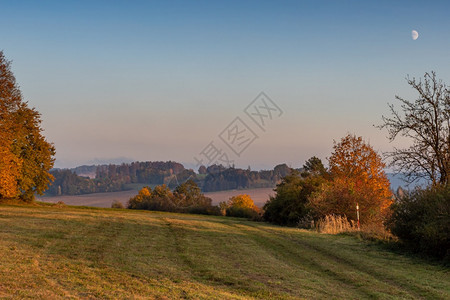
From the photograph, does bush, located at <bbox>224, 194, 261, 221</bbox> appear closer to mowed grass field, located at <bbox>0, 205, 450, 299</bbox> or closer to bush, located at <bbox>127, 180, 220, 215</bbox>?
bush, located at <bbox>127, 180, 220, 215</bbox>

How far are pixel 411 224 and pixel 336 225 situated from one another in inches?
416

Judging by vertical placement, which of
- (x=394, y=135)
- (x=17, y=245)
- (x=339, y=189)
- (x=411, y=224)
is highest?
(x=394, y=135)

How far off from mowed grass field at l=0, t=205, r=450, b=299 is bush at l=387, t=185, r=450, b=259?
1.04 meters

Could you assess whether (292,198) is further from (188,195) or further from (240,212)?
(188,195)

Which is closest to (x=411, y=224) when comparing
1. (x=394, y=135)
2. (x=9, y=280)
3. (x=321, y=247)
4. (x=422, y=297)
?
(x=321, y=247)

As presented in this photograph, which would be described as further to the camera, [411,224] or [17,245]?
[411,224]

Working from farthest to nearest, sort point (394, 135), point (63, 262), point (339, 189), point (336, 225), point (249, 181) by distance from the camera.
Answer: point (249, 181) < point (339, 189) < point (336, 225) < point (394, 135) < point (63, 262)

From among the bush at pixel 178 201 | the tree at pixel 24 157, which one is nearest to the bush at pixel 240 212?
the bush at pixel 178 201

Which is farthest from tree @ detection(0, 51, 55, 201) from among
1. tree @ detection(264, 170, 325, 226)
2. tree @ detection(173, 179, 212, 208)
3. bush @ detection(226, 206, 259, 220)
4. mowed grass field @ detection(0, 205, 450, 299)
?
tree @ detection(173, 179, 212, 208)

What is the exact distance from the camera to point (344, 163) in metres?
48.0

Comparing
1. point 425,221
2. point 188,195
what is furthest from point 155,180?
point 425,221

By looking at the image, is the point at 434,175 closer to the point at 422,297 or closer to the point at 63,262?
the point at 422,297

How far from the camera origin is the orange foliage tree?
105 feet

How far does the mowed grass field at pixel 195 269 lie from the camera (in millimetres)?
8312
